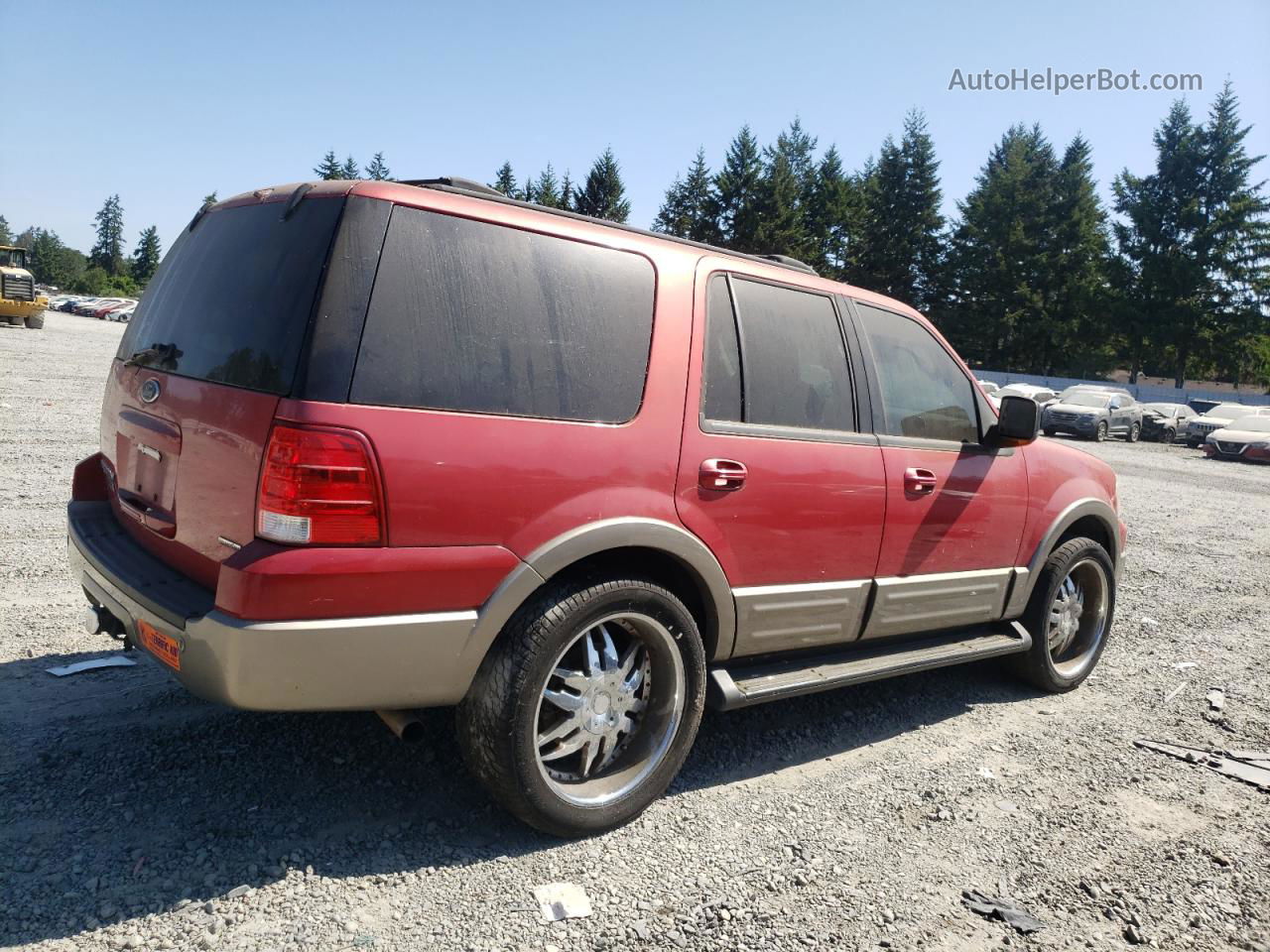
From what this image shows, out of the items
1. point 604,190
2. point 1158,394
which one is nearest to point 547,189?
point 604,190

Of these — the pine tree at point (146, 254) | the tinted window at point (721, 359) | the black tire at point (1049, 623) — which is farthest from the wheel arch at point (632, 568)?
the pine tree at point (146, 254)

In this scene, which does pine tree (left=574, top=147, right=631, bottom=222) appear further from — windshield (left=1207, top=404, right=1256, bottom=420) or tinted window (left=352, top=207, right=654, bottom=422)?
tinted window (left=352, top=207, right=654, bottom=422)

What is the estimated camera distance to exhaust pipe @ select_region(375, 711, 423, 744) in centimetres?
283

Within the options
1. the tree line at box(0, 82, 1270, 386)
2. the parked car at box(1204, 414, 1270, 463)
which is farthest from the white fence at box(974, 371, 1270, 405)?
the parked car at box(1204, 414, 1270, 463)

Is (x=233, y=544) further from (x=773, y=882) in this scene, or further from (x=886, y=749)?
(x=886, y=749)

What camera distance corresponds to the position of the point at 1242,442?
2497 centimetres

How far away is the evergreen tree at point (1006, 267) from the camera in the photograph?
63.9m

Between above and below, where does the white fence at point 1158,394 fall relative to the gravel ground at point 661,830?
above

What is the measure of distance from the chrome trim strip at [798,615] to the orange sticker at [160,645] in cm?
186

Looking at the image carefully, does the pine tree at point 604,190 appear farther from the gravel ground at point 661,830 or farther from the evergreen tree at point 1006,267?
the gravel ground at point 661,830

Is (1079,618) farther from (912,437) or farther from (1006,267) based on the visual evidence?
(1006,267)

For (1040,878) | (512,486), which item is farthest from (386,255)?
(1040,878)

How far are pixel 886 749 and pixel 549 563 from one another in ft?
6.82

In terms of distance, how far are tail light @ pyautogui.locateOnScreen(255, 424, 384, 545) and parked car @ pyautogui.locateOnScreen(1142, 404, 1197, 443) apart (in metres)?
33.8
